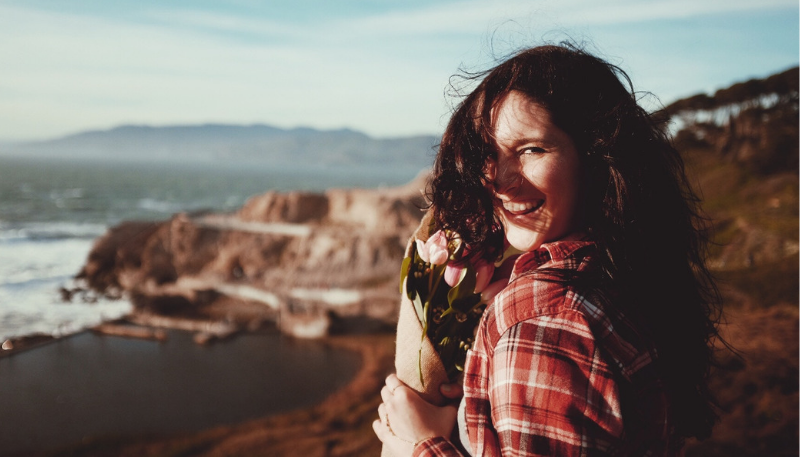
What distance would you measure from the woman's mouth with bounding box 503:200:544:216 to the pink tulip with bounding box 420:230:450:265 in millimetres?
224

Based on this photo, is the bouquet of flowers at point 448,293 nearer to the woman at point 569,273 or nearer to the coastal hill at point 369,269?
the woman at point 569,273

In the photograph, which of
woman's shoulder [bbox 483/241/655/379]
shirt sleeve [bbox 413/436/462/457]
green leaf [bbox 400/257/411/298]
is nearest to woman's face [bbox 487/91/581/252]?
woman's shoulder [bbox 483/241/655/379]

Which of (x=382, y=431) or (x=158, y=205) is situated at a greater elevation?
(x=382, y=431)

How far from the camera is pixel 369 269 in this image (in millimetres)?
18281

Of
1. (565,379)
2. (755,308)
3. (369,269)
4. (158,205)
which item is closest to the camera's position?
(565,379)

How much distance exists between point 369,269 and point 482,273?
16.7 metres

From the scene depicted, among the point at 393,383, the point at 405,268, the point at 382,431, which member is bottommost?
the point at 382,431

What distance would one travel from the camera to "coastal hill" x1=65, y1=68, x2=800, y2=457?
19.4 feet

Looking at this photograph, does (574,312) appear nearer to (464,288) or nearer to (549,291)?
(549,291)

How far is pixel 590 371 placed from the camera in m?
1.12

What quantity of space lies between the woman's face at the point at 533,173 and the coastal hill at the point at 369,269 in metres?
2.54

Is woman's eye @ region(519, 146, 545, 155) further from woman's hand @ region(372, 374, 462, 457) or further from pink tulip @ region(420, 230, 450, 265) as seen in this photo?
woman's hand @ region(372, 374, 462, 457)

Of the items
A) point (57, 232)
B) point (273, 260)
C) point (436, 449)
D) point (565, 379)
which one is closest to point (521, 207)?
point (565, 379)

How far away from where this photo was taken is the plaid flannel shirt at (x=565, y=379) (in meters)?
1.11
